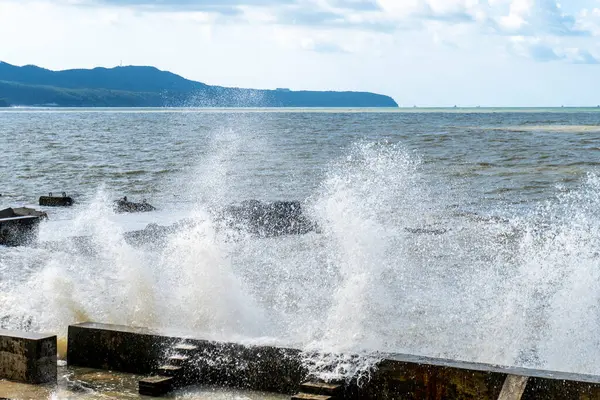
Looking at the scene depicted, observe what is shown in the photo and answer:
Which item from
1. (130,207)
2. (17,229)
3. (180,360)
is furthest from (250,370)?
(130,207)

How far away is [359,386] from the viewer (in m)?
7.65

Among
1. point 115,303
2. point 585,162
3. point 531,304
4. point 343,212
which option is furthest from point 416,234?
point 585,162

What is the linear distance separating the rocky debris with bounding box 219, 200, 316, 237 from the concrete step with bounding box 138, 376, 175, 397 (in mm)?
12499

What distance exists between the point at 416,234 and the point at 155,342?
12376mm

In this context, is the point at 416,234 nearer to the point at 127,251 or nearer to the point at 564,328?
the point at 127,251

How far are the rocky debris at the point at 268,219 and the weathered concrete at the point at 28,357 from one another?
487 inches

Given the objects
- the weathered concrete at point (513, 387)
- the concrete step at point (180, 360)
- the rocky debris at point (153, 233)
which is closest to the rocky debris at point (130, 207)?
the rocky debris at point (153, 233)

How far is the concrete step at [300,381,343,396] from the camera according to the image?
24.6ft

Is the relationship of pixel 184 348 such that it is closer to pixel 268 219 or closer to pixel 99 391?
pixel 99 391

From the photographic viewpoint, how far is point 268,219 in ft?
72.8

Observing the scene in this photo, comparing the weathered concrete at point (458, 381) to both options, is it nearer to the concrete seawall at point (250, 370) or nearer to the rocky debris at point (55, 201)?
the concrete seawall at point (250, 370)

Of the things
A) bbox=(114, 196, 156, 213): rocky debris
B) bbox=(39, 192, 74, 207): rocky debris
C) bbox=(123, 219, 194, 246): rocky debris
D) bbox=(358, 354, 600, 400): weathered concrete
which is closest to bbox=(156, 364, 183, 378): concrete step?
bbox=(358, 354, 600, 400): weathered concrete

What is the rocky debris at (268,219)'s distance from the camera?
2098cm

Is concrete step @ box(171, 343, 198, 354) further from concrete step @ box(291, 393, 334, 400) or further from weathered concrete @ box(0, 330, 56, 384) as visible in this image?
concrete step @ box(291, 393, 334, 400)
